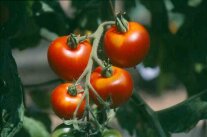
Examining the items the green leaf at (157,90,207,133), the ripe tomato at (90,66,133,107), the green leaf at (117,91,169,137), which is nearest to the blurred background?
the green leaf at (117,91,169,137)

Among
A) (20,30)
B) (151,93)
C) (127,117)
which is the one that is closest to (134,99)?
(127,117)

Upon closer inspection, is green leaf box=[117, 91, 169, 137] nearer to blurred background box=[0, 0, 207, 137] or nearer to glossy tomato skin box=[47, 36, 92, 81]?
blurred background box=[0, 0, 207, 137]

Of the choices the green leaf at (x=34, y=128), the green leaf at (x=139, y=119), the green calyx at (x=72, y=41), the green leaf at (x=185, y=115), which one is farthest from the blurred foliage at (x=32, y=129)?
the green calyx at (x=72, y=41)

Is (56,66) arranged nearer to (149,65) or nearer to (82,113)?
(82,113)

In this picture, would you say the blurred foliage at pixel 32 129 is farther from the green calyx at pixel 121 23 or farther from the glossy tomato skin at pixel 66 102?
the green calyx at pixel 121 23

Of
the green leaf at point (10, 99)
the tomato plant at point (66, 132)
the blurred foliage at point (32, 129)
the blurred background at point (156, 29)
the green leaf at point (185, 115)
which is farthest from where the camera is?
the blurred background at point (156, 29)
